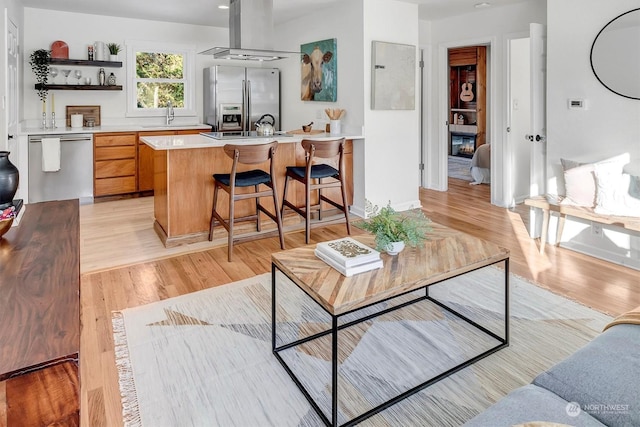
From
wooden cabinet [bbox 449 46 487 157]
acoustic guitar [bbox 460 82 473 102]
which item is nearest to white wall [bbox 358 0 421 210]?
wooden cabinet [bbox 449 46 487 157]

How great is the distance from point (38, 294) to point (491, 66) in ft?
17.9

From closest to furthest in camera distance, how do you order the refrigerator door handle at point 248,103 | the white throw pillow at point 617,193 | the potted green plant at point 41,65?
the white throw pillow at point 617,193 < the potted green plant at point 41,65 < the refrigerator door handle at point 248,103

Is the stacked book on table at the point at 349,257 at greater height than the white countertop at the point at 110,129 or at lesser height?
lesser

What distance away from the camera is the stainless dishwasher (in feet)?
16.8

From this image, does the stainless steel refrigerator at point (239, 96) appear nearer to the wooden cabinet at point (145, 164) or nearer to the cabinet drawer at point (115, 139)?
the wooden cabinet at point (145, 164)

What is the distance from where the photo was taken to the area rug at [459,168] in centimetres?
764

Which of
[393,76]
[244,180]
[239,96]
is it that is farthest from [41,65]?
[393,76]

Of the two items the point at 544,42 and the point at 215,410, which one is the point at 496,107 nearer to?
the point at 544,42

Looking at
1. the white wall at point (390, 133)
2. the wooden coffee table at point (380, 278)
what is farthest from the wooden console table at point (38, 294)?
the white wall at point (390, 133)

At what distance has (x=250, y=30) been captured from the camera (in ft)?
14.5

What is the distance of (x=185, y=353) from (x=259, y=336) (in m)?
0.39

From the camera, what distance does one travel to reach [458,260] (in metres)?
2.06

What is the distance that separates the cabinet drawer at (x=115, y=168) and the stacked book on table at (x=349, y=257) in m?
4.45

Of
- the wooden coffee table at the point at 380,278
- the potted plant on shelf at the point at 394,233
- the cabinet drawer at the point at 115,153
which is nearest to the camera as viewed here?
the wooden coffee table at the point at 380,278
